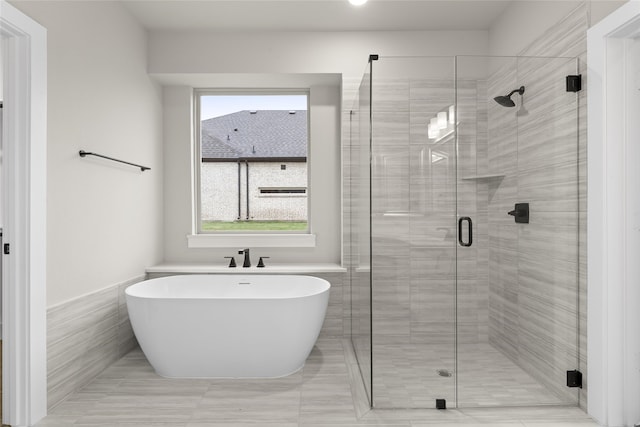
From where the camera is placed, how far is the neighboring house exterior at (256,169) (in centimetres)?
406

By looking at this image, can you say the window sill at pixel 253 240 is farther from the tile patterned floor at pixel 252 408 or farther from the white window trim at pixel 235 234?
the tile patterned floor at pixel 252 408

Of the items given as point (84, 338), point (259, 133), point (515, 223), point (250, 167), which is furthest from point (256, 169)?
point (515, 223)

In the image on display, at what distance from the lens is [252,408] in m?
2.33

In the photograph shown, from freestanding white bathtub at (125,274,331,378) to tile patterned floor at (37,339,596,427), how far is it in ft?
0.28

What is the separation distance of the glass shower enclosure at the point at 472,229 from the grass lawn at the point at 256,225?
1.73 m

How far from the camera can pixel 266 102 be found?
4066 millimetres

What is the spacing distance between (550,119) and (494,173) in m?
0.45

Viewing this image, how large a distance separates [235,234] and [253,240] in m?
0.22

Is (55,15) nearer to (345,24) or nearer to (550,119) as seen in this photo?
(345,24)

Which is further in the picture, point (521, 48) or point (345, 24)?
point (345, 24)

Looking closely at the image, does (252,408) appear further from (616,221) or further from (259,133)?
(259,133)

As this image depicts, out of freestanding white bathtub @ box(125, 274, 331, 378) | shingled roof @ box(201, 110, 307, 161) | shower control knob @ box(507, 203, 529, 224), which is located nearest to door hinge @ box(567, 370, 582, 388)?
shower control knob @ box(507, 203, 529, 224)

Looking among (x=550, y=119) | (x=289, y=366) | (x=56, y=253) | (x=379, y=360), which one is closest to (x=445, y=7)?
(x=550, y=119)

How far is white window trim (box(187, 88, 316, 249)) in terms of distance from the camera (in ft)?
12.7
